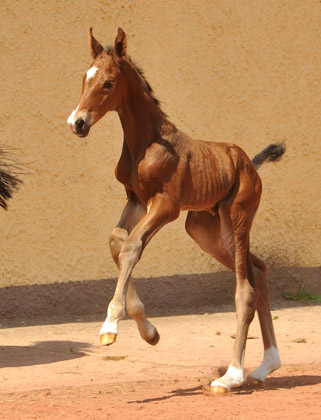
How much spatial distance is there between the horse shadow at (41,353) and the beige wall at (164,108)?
111 cm

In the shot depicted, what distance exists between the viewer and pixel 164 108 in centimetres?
763

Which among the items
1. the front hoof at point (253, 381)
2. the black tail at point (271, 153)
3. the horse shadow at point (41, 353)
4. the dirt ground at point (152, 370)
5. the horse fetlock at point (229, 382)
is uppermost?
the black tail at point (271, 153)

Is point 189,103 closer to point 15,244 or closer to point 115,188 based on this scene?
point 115,188

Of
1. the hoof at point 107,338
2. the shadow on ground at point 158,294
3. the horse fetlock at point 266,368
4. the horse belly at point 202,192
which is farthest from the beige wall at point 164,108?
the hoof at point 107,338

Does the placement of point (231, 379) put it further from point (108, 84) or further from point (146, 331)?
point (108, 84)

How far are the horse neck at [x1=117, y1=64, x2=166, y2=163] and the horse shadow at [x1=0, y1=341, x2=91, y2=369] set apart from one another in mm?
2007

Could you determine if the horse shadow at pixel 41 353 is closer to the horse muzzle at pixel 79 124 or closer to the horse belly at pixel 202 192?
the horse belly at pixel 202 192

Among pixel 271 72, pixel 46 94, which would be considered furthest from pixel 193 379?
pixel 271 72

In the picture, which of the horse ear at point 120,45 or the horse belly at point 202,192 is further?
the horse belly at point 202,192

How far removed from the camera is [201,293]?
Answer: 784cm

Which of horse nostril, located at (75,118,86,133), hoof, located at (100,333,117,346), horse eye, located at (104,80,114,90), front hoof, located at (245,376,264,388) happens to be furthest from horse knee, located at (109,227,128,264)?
front hoof, located at (245,376,264,388)

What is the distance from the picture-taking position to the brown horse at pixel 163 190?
417cm

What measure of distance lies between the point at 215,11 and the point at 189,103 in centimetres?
98

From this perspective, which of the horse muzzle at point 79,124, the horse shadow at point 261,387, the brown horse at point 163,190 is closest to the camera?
the horse muzzle at point 79,124
